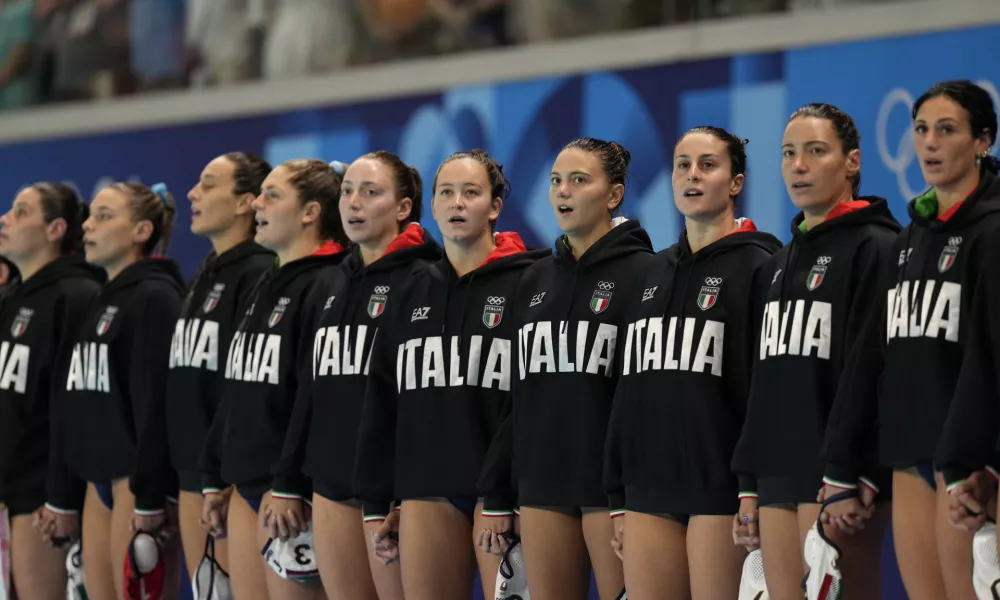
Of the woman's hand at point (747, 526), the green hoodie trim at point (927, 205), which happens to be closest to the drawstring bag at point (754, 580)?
the woman's hand at point (747, 526)

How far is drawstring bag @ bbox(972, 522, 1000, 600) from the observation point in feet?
12.0

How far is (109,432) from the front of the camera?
5891mm

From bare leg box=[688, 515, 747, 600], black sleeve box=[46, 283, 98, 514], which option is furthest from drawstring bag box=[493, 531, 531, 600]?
black sleeve box=[46, 283, 98, 514]

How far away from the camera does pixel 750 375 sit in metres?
4.37

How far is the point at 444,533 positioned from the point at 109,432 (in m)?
1.63

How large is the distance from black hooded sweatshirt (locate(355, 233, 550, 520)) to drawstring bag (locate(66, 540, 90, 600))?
154 cm

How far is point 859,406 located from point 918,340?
237mm

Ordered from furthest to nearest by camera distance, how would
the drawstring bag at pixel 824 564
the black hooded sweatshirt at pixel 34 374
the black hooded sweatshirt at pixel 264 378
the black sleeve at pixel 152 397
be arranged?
the black hooded sweatshirt at pixel 34 374 < the black sleeve at pixel 152 397 < the black hooded sweatshirt at pixel 264 378 < the drawstring bag at pixel 824 564

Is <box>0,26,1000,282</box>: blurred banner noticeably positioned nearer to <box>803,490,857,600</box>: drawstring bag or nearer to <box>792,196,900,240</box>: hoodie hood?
<box>792,196,900,240</box>: hoodie hood

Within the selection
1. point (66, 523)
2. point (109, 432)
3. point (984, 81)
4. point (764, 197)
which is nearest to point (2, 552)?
point (66, 523)

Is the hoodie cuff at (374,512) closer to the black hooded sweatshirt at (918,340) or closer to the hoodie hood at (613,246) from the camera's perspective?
the hoodie hood at (613,246)

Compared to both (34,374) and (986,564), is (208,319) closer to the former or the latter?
(34,374)

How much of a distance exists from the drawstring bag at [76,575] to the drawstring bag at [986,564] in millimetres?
3495

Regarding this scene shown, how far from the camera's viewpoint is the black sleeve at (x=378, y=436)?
5004mm
